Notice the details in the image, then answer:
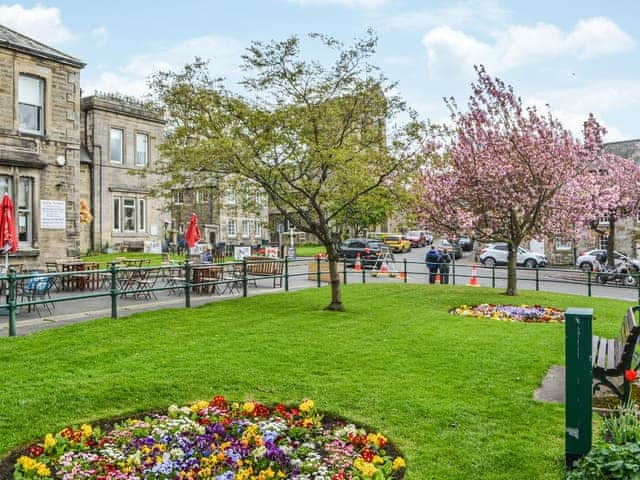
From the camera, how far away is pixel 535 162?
17797 millimetres

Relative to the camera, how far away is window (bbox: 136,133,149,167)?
36062 mm

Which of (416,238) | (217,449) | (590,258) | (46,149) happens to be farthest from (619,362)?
(416,238)

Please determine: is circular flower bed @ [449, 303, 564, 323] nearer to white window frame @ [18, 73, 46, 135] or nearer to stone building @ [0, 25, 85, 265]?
stone building @ [0, 25, 85, 265]

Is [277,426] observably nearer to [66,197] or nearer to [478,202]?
[478,202]

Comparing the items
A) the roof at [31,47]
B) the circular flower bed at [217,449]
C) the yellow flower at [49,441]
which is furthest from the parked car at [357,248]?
the yellow flower at [49,441]

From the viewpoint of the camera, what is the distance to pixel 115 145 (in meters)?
35.0

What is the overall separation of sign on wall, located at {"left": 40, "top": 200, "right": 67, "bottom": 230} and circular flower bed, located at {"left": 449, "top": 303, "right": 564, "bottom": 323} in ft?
47.5

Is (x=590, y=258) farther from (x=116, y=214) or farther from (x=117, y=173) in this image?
(x=117, y=173)

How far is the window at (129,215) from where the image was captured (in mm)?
35438

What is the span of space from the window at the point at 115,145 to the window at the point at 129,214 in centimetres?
248

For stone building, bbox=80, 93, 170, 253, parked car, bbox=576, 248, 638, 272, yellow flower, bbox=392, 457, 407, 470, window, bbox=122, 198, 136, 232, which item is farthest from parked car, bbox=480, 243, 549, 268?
yellow flower, bbox=392, 457, 407, 470

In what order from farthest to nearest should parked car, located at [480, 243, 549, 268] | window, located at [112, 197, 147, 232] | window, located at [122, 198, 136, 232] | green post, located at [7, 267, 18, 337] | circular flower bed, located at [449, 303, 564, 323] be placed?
parked car, located at [480, 243, 549, 268]
window, located at [122, 198, 136, 232]
window, located at [112, 197, 147, 232]
circular flower bed, located at [449, 303, 564, 323]
green post, located at [7, 267, 18, 337]

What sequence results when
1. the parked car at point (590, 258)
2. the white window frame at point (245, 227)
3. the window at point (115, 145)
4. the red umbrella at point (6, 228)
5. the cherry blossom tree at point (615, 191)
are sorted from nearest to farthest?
the red umbrella at point (6, 228), the cherry blossom tree at point (615, 191), the window at point (115, 145), the parked car at point (590, 258), the white window frame at point (245, 227)

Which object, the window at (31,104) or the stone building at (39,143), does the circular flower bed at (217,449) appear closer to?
the stone building at (39,143)
